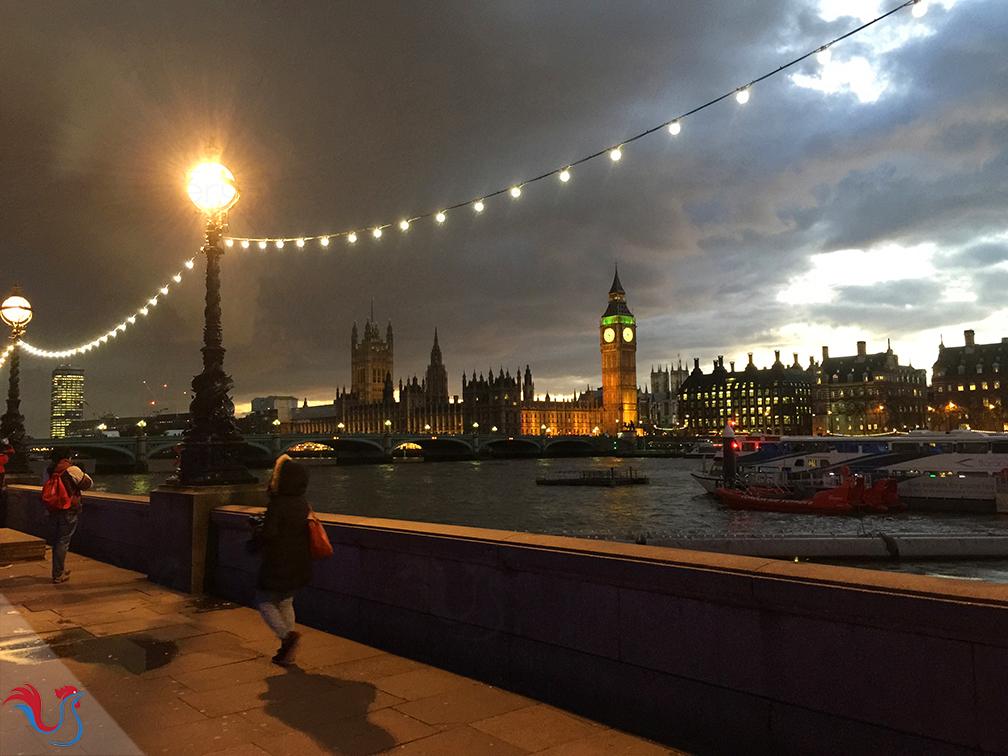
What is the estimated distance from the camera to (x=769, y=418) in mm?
150500

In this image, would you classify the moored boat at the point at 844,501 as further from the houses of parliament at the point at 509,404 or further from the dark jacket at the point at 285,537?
the houses of parliament at the point at 509,404

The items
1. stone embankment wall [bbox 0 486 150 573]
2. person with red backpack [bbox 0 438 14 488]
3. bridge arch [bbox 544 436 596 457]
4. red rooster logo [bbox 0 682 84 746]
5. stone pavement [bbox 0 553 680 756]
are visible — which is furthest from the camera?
bridge arch [bbox 544 436 596 457]

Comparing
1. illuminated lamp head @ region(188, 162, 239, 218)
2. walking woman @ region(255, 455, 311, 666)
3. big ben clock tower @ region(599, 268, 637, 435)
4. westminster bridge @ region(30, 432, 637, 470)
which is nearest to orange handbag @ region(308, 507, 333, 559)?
walking woman @ region(255, 455, 311, 666)

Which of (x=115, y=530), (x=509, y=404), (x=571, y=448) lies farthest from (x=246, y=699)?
(x=509, y=404)

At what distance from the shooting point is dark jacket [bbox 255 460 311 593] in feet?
17.1

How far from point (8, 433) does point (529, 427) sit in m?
140

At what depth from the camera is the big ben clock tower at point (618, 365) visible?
164750mm

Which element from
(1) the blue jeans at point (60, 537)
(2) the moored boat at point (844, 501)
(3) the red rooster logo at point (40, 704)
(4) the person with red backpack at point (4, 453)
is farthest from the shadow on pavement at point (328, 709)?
(2) the moored boat at point (844, 501)

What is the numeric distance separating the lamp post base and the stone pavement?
1893mm

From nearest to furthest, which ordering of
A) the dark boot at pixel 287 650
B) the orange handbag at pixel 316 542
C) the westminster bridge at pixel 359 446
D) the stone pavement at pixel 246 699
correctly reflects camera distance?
the stone pavement at pixel 246 699
the dark boot at pixel 287 650
the orange handbag at pixel 316 542
the westminster bridge at pixel 359 446

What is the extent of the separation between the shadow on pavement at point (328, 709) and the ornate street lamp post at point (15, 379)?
46.3ft

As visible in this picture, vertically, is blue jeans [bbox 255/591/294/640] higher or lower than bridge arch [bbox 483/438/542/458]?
higher

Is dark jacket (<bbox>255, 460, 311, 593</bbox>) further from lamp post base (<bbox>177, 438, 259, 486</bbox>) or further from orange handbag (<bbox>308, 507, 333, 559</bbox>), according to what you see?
lamp post base (<bbox>177, 438, 259, 486</bbox>)

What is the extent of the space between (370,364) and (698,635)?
19216 centimetres
